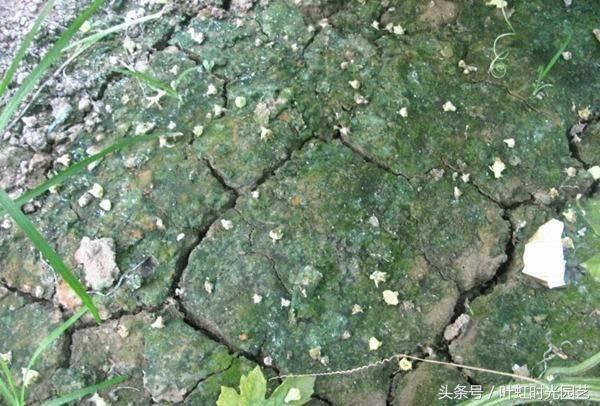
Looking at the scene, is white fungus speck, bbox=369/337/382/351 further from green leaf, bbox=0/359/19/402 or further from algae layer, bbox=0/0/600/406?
green leaf, bbox=0/359/19/402

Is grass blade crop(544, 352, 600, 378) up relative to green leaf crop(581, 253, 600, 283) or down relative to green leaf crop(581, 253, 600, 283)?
down

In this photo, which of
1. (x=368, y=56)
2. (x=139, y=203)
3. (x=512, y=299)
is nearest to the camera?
(x=512, y=299)

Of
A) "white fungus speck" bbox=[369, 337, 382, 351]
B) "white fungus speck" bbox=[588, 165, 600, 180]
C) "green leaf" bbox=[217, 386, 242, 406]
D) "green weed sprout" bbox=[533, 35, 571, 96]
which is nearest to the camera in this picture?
"green leaf" bbox=[217, 386, 242, 406]

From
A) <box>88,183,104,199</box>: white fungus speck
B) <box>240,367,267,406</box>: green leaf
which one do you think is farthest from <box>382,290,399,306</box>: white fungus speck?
<box>88,183,104,199</box>: white fungus speck

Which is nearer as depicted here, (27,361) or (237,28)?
(27,361)

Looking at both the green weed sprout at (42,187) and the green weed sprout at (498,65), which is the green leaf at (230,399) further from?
the green weed sprout at (498,65)

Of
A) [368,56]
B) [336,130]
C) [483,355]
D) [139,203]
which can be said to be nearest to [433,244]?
[483,355]

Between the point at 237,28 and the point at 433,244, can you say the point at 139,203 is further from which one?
the point at 433,244
